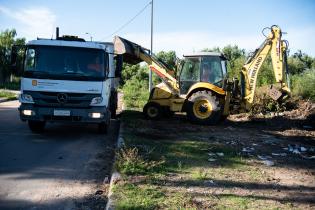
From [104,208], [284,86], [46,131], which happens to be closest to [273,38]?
[284,86]

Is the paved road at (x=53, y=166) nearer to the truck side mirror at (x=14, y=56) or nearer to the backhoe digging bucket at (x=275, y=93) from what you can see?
the truck side mirror at (x=14, y=56)

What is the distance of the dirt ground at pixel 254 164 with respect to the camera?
227 inches

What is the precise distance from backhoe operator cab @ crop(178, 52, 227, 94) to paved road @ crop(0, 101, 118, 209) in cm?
414

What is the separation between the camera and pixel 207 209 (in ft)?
16.9

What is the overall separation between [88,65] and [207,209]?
6.29m

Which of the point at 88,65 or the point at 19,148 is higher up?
the point at 88,65

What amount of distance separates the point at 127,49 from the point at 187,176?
8980 millimetres

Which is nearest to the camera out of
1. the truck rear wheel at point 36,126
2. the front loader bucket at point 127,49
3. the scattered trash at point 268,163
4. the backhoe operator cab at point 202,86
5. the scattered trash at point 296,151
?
the scattered trash at point 268,163

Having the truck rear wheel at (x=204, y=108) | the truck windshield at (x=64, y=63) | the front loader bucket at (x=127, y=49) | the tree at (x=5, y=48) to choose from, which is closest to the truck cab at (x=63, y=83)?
the truck windshield at (x=64, y=63)

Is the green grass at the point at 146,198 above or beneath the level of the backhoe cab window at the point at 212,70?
beneath

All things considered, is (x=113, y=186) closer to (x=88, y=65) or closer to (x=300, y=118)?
(x=88, y=65)

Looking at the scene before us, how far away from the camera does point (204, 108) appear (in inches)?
563

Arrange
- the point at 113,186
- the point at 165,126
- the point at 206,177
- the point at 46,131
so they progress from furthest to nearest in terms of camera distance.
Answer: the point at 165,126, the point at 46,131, the point at 206,177, the point at 113,186

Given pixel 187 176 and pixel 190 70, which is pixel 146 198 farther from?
pixel 190 70
